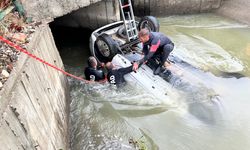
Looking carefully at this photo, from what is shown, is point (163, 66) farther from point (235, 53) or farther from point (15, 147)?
point (15, 147)

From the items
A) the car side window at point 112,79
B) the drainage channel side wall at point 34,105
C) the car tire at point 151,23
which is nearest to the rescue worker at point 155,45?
A: the car side window at point 112,79

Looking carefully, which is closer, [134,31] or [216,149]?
[216,149]

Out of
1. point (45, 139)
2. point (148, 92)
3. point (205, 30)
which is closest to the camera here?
point (45, 139)

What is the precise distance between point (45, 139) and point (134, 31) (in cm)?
507

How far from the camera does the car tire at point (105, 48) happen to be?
751 cm

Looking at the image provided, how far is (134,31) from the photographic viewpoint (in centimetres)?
831

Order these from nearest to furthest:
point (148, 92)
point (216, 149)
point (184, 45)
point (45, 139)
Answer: point (45, 139) < point (216, 149) < point (148, 92) < point (184, 45)

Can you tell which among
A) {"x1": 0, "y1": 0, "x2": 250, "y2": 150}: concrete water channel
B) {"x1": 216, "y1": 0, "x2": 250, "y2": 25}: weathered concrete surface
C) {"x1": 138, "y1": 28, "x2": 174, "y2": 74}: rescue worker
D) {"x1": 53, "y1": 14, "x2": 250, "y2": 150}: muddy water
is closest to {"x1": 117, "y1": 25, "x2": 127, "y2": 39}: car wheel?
{"x1": 0, "y1": 0, "x2": 250, "y2": 150}: concrete water channel

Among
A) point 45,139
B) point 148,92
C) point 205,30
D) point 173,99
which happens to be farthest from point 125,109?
point 205,30

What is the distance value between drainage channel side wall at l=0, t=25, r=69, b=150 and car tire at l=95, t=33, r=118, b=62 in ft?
6.11

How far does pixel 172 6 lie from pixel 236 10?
268cm

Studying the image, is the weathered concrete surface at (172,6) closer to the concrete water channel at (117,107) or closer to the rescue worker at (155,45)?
the concrete water channel at (117,107)

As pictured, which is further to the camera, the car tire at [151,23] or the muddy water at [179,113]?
the car tire at [151,23]

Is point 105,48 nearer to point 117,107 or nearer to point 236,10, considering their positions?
point 117,107
